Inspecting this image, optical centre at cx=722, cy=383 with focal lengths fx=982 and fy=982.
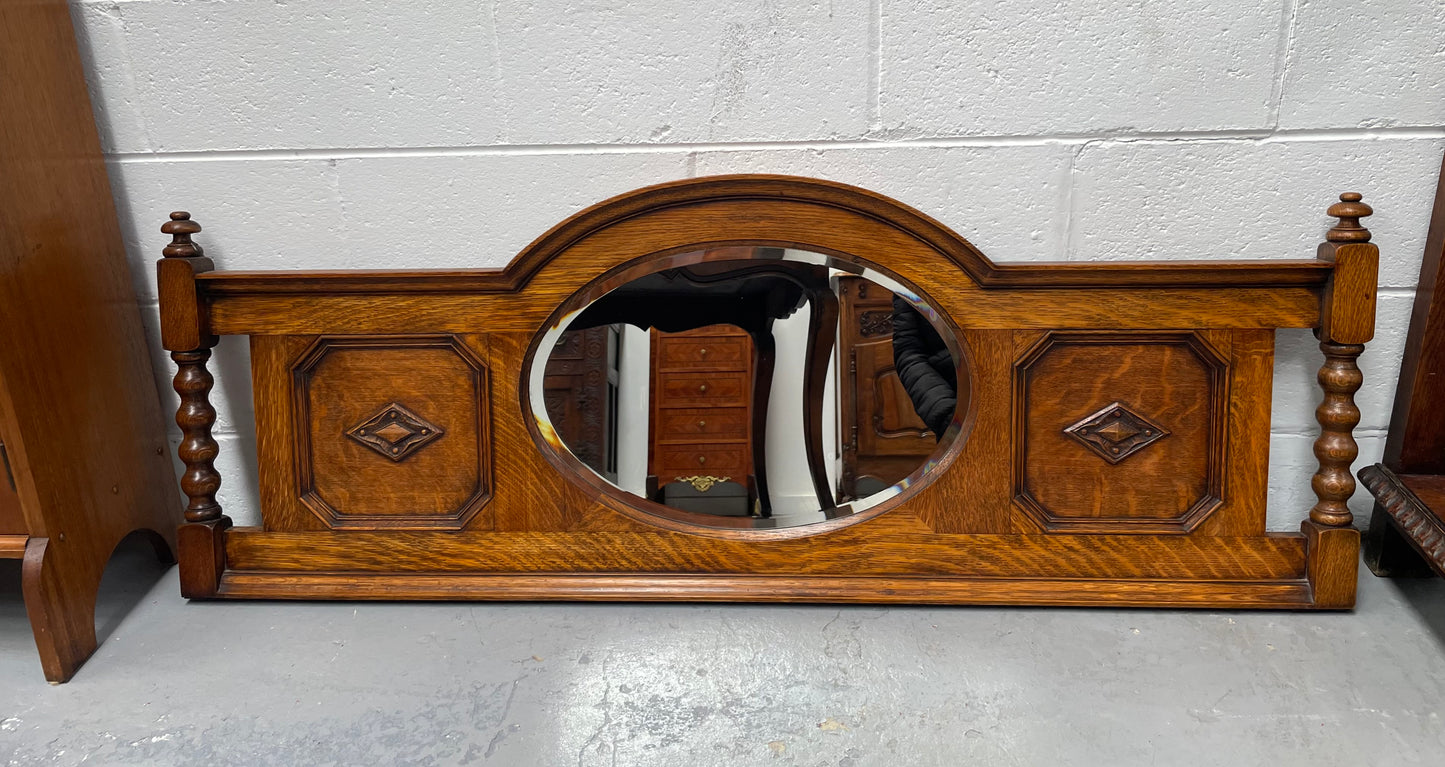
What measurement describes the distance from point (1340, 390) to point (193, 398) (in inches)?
57.1

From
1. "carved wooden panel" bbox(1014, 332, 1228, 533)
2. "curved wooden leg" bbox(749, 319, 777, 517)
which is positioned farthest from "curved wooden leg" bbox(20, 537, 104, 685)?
"carved wooden panel" bbox(1014, 332, 1228, 533)

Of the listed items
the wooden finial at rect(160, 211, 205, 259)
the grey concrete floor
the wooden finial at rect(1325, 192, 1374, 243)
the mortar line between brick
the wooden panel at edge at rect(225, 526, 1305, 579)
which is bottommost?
the grey concrete floor

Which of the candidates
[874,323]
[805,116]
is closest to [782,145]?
[805,116]

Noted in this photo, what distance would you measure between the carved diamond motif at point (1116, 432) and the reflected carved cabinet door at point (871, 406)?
19 centimetres

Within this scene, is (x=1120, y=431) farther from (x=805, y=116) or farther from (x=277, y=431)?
(x=277, y=431)

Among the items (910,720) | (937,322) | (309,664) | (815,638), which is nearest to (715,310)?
(937,322)

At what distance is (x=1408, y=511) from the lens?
1.21m

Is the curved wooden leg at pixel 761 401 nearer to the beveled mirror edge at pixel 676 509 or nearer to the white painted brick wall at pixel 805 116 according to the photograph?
the beveled mirror edge at pixel 676 509

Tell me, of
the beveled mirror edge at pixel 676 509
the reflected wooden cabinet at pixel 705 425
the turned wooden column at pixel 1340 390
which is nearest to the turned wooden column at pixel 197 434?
the beveled mirror edge at pixel 676 509

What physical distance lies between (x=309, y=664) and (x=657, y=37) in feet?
2.89

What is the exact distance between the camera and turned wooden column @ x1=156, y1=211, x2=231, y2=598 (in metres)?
1.25

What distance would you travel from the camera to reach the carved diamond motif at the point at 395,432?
1.29 m

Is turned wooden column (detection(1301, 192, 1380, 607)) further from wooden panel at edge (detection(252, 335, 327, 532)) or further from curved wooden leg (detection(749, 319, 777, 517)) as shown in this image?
wooden panel at edge (detection(252, 335, 327, 532))

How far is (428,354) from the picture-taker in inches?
50.1
